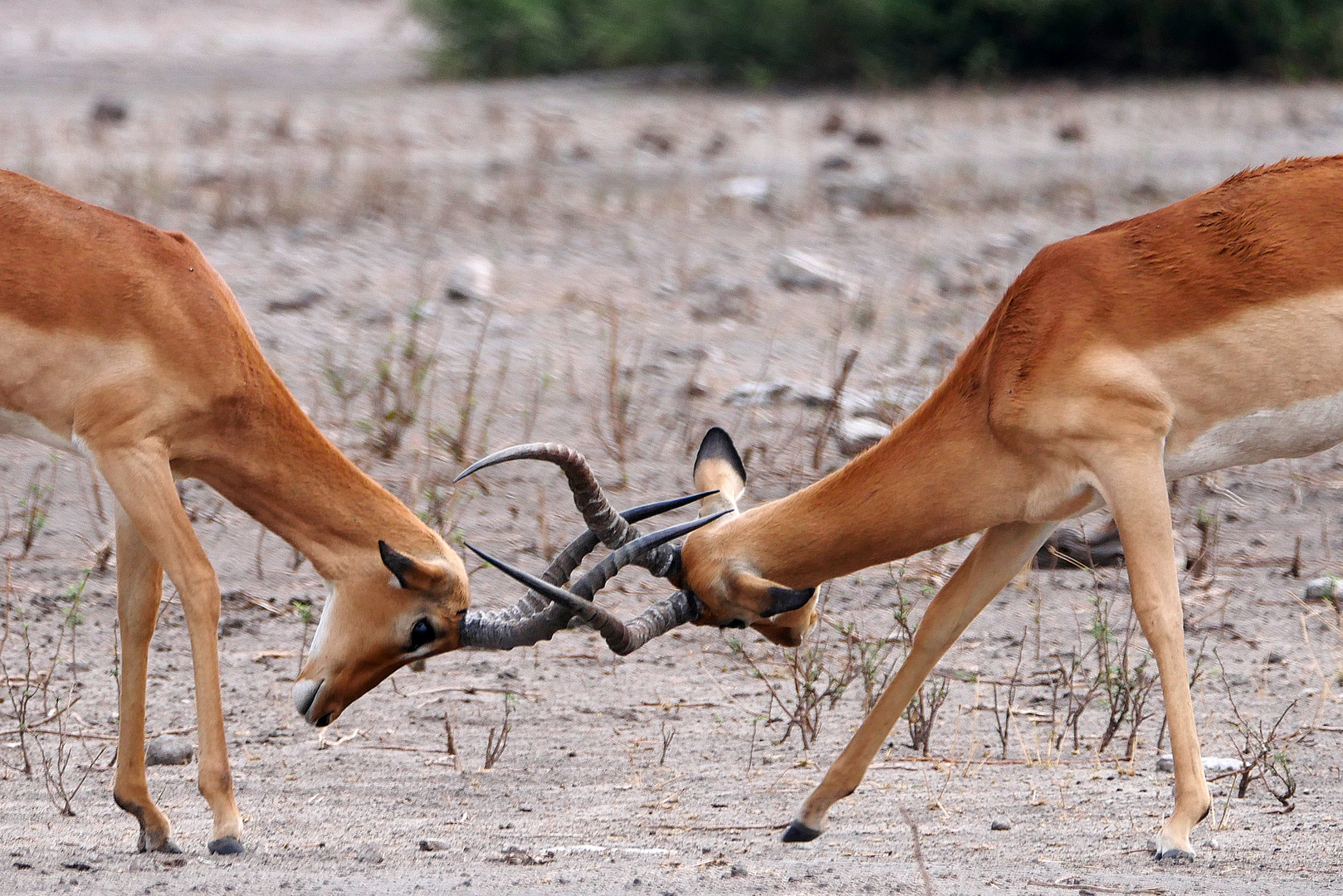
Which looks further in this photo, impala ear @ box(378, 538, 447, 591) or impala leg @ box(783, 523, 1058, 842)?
impala leg @ box(783, 523, 1058, 842)

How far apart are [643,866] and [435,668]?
75.9 inches

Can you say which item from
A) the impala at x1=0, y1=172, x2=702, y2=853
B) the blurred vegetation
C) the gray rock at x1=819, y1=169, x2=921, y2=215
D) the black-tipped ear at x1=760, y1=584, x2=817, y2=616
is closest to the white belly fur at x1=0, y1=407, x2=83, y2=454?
the impala at x1=0, y1=172, x2=702, y2=853

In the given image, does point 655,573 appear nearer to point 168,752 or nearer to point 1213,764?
point 168,752

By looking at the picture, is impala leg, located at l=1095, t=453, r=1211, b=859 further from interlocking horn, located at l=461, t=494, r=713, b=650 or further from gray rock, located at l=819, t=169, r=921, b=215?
gray rock, located at l=819, t=169, r=921, b=215

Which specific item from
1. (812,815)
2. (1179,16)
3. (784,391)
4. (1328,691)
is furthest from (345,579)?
(1179,16)

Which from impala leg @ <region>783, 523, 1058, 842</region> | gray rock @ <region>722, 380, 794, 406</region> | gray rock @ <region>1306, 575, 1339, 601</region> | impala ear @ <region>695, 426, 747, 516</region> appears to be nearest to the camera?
impala leg @ <region>783, 523, 1058, 842</region>

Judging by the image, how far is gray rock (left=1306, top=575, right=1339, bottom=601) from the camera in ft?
20.7

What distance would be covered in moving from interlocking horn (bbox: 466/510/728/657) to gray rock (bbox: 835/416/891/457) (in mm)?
2976

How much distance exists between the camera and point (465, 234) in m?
12.1

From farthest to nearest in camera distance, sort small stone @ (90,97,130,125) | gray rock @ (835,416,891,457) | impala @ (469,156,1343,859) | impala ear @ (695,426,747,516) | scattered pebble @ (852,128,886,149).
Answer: small stone @ (90,97,130,125)
scattered pebble @ (852,128,886,149)
gray rock @ (835,416,891,457)
impala ear @ (695,426,747,516)
impala @ (469,156,1343,859)

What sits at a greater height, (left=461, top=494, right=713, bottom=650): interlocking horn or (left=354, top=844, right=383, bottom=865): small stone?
(left=461, top=494, right=713, bottom=650): interlocking horn

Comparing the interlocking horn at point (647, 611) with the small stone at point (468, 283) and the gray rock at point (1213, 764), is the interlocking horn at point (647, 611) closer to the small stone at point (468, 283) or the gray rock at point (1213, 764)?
the gray rock at point (1213, 764)

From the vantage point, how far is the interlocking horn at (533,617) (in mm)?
4473

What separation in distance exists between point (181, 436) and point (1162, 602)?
253 centimetres
